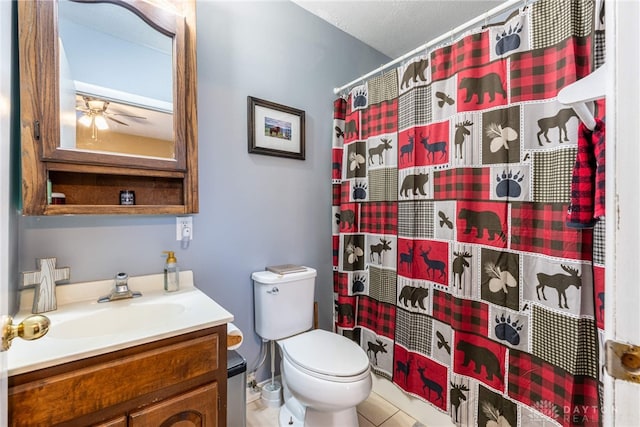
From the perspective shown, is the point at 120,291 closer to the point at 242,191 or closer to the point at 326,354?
the point at 242,191

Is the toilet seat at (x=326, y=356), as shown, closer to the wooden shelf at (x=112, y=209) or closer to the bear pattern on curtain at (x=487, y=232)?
the bear pattern on curtain at (x=487, y=232)

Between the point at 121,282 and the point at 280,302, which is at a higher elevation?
the point at 121,282

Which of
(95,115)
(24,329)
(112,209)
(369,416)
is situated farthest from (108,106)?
(369,416)

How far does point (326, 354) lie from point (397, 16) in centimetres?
207

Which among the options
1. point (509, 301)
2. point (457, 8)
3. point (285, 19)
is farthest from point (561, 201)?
point (285, 19)

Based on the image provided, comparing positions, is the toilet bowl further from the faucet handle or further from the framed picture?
the framed picture

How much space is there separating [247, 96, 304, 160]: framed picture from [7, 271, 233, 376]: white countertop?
2.70ft

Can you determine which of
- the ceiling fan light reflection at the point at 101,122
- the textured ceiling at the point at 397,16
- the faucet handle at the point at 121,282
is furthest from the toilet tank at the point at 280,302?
the textured ceiling at the point at 397,16

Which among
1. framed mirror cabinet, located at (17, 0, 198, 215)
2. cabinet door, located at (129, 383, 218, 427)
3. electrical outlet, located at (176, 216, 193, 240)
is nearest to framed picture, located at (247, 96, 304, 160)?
framed mirror cabinet, located at (17, 0, 198, 215)

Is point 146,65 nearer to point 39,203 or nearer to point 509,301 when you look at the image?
point 39,203

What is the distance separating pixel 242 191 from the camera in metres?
1.61

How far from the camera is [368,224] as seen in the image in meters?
1.80

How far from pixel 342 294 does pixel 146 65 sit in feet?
5.44

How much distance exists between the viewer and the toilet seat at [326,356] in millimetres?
1228
